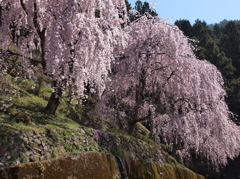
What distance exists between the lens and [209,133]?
1261 cm

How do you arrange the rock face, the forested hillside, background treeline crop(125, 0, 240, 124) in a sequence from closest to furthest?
the rock face → the forested hillside → background treeline crop(125, 0, 240, 124)

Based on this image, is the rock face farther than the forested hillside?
No

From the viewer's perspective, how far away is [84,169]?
5.61 metres

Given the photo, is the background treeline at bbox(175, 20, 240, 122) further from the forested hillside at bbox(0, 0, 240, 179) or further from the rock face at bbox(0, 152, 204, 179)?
the rock face at bbox(0, 152, 204, 179)

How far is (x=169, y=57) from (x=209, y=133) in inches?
212

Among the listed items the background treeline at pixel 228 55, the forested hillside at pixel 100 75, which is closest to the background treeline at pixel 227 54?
the background treeline at pixel 228 55

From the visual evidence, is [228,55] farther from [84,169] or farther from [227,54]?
[84,169]

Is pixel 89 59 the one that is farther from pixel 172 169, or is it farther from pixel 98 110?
pixel 172 169

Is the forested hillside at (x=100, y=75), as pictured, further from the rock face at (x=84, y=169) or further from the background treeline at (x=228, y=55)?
the background treeline at (x=228, y=55)

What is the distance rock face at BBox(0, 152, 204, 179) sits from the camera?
4208 millimetres

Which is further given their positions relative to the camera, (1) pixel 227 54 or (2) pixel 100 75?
(1) pixel 227 54

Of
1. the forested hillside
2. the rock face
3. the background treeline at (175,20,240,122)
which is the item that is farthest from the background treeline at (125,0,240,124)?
the rock face

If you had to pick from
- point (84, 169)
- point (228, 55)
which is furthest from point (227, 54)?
point (84, 169)

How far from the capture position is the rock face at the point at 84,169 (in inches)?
166
